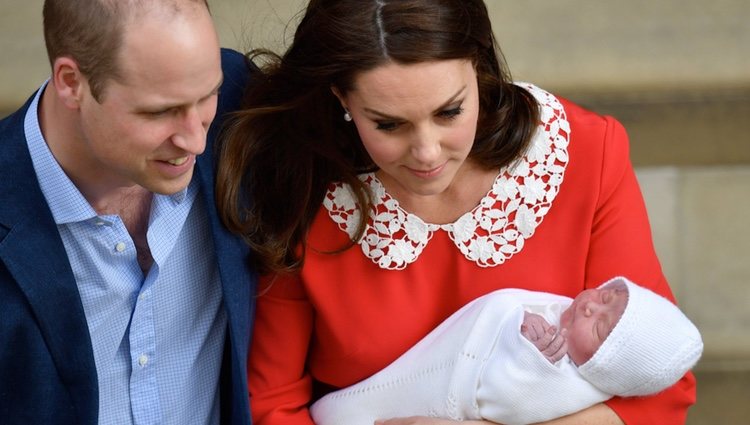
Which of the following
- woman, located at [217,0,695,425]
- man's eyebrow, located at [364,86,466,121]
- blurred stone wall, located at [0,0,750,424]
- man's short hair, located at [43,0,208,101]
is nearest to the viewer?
man's short hair, located at [43,0,208,101]

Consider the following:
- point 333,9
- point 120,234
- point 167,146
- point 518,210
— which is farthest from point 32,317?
point 518,210

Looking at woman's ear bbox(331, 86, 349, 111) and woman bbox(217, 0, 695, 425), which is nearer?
woman's ear bbox(331, 86, 349, 111)

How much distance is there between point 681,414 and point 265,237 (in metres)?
0.86

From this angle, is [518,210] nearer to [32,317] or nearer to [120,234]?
[120,234]

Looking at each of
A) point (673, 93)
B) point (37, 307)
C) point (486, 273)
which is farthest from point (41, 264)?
point (673, 93)

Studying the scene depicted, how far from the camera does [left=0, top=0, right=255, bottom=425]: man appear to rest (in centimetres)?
190

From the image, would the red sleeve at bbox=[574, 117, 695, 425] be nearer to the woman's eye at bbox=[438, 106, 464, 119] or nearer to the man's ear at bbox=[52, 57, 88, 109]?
the woman's eye at bbox=[438, 106, 464, 119]

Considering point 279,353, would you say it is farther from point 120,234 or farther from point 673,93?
point 673,93

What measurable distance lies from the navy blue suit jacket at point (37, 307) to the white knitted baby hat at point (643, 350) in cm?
68

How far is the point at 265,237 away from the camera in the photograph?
2.22 metres

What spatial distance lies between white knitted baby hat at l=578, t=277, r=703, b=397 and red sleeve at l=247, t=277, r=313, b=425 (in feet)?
1.81

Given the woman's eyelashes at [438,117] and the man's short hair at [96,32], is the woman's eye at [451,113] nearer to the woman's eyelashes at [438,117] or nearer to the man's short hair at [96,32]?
the woman's eyelashes at [438,117]

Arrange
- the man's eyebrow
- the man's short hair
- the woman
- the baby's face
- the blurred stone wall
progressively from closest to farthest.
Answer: the man's short hair, the man's eyebrow, the baby's face, the woman, the blurred stone wall

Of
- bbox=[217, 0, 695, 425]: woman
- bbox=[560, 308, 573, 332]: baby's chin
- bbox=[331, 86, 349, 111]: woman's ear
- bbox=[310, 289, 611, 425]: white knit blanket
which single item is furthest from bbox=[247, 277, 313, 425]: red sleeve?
bbox=[560, 308, 573, 332]: baby's chin
